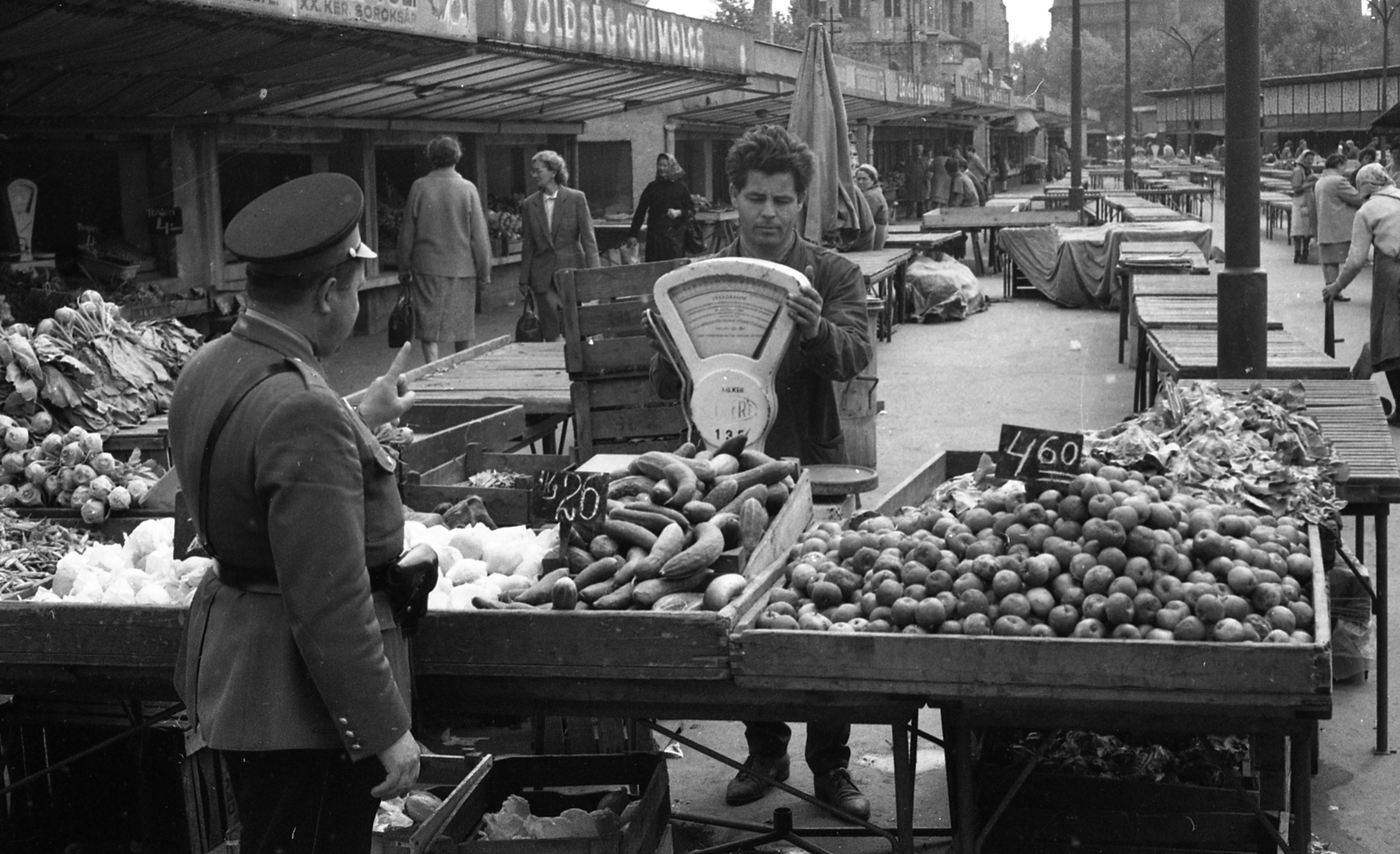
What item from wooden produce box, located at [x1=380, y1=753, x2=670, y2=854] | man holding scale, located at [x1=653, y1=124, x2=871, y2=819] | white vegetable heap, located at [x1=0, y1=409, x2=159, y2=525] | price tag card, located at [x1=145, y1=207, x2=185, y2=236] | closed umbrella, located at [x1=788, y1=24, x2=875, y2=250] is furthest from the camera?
price tag card, located at [x1=145, y1=207, x2=185, y2=236]

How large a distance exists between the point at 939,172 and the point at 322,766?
3382 cm

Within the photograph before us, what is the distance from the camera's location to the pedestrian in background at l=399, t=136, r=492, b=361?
453 inches

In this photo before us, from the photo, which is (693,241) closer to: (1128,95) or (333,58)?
(333,58)

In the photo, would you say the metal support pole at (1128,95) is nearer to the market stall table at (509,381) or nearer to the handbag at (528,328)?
the handbag at (528,328)

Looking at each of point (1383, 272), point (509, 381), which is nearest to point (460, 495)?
point (509, 381)

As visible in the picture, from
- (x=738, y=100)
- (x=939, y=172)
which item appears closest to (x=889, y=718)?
(x=738, y=100)

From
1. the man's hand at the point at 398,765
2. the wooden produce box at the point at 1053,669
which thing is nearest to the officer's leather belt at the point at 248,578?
the man's hand at the point at 398,765

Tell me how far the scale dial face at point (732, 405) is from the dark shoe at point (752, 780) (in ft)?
3.61

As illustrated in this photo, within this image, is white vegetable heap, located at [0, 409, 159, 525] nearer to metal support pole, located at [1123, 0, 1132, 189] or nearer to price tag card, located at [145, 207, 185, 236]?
price tag card, located at [145, 207, 185, 236]

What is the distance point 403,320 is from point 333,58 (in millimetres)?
2126

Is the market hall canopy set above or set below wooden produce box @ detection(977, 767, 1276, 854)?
above

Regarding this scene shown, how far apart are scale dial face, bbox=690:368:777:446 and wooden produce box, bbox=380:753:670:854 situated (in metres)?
1.02

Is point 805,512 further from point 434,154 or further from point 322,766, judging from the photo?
point 434,154

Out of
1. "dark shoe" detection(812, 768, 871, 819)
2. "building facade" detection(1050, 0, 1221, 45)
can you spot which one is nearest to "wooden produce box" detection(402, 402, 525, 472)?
"dark shoe" detection(812, 768, 871, 819)
